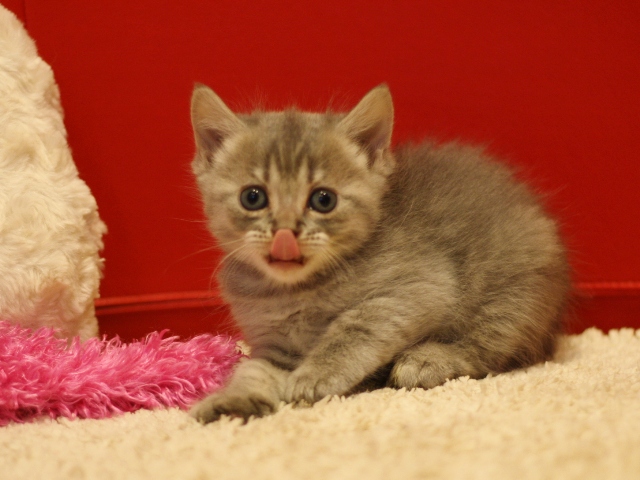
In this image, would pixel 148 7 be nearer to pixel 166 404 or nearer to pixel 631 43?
pixel 166 404

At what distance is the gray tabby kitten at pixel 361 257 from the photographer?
1.29m

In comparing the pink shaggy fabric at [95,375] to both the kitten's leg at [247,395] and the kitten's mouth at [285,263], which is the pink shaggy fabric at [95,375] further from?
the kitten's mouth at [285,263]

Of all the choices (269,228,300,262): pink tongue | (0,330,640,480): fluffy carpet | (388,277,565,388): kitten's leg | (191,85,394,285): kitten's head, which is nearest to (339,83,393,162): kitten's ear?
(191,85,394,285): kitten's head

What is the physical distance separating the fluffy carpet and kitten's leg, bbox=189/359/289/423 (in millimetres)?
36

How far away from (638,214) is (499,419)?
1.25 metres

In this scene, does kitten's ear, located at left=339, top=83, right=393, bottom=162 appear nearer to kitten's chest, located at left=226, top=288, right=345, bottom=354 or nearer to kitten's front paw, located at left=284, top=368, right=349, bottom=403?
kitten's chest, located at left=226, top=288, right=345, bottom=354

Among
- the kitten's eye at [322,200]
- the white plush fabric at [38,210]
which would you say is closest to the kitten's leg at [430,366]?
the kitten's eye at [322,200]

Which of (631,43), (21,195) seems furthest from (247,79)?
(631,43)

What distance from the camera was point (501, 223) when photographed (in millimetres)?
1484


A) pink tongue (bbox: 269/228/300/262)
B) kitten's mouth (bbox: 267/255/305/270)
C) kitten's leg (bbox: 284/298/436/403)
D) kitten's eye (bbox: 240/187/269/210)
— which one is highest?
kitten's eye (bbox: 240/187/269/210)

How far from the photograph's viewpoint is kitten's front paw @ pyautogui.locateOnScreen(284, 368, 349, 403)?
1.20 m

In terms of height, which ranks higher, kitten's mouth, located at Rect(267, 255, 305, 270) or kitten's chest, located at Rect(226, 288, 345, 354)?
kitten's mouth, located at Rect(267, 255, 305, 270)

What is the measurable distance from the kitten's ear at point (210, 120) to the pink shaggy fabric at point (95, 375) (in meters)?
0.49

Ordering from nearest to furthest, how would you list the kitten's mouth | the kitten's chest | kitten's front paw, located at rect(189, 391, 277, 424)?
kitten's front paw, located at rect(189, 391, 277, 424), the kitten's mouth, the kitten's chest
